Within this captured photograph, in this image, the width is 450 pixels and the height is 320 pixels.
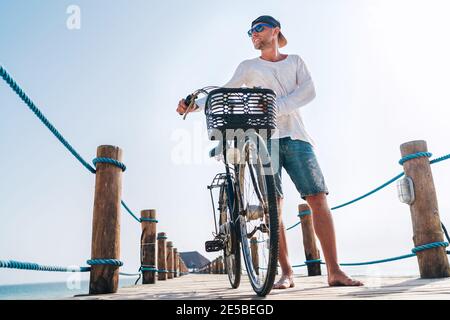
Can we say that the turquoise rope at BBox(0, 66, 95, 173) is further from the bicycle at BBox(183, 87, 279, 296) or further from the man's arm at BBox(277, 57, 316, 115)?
the man's arm at BBox(277, 57, 316, 115)

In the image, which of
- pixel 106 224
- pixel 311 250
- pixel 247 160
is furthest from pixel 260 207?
pixel 311 250

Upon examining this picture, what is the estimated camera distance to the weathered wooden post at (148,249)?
5.16m

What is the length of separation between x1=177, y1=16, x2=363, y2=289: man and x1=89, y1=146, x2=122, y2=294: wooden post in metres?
0.84

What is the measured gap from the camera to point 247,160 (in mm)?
2434

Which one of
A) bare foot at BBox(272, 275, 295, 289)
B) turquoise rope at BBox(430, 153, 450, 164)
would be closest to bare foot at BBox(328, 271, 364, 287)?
bare foot at BBox(272, 275, 295, 289)

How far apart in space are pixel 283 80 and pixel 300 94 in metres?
0.27

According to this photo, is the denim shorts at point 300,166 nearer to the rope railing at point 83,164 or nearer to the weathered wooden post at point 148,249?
the rope railing at point 83,164

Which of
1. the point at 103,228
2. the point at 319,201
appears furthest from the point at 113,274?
the point at 319,201

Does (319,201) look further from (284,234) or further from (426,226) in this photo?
(426,226)

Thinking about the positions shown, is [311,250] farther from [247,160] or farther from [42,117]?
[42,117]

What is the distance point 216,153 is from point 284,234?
2.75 feet

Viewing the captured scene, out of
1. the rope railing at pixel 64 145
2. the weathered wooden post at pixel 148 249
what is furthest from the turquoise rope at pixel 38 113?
the weathered wooden post at pixel 148 249

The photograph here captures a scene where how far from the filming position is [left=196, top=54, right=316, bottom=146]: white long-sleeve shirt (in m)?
2.96
